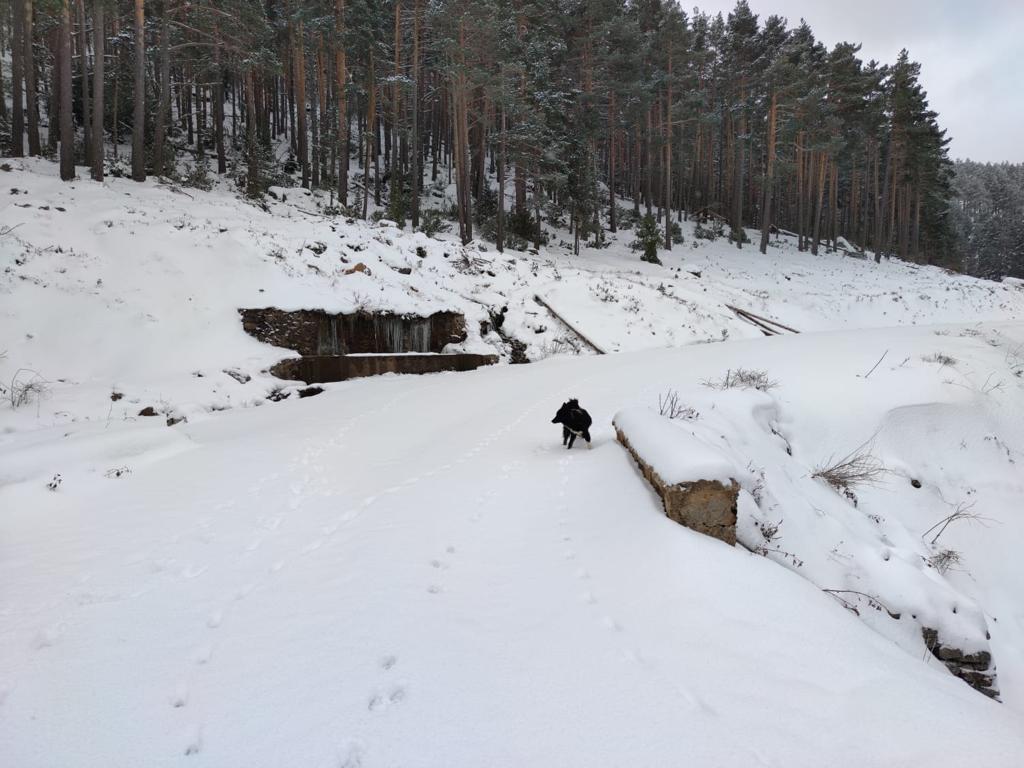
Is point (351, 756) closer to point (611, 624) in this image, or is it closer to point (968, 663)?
point (611, 624)

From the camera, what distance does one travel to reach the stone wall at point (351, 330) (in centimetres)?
1070

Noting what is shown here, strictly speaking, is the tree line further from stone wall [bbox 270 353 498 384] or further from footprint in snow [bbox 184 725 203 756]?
footprint in snow [bbox 184 725 203 756]

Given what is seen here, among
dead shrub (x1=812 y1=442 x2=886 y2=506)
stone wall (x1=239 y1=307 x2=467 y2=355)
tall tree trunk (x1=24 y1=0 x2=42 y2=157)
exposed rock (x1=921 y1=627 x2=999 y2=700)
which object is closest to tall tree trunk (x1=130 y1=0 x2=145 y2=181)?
tall tree trunk (x1=24 y1=0 x2=42 y2=157)

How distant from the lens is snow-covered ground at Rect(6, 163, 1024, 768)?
217cm

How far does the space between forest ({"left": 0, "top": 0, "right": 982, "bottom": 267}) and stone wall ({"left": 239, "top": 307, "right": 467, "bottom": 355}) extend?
390 inches

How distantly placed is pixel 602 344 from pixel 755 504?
39.9 feet

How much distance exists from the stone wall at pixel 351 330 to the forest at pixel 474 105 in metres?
9.90

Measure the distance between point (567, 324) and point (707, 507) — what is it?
13072mm

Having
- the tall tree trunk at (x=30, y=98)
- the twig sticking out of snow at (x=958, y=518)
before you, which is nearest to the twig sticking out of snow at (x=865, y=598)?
the twig sticking out of snow at (x=958, y=518)

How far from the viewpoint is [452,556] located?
368 cm

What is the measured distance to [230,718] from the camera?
216 cm

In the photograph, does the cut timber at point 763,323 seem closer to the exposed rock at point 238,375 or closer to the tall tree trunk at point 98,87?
the exposed rock at point 238,375

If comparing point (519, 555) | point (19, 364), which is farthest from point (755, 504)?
point (19, 364)

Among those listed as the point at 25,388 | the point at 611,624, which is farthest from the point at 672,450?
the point at 25,388
